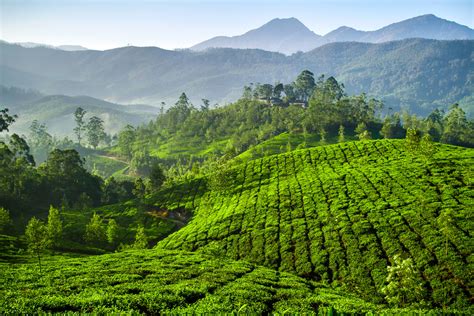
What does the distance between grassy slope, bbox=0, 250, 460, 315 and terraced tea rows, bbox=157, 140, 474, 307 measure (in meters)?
7.91

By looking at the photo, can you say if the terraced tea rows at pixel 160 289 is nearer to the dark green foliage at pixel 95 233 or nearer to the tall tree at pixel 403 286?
the tall tree at pixel 403 286

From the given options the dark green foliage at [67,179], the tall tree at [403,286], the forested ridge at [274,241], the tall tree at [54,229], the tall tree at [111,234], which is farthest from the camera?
the dark green foliage at [67,179]

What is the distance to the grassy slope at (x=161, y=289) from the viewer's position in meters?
31.7

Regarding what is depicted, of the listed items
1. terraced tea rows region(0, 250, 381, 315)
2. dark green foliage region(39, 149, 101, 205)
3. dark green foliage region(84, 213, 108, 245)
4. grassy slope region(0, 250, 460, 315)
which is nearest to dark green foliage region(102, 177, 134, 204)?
dark green foliage region(39, 149, 101, 205)

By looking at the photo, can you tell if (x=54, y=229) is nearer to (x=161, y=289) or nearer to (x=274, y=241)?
(x=274, y=241)

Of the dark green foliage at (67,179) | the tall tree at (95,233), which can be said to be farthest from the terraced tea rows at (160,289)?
the dark green foliage at (67,179)

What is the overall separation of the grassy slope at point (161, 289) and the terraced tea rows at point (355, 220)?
7.91 m

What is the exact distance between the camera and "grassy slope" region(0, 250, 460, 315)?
31.7 meters

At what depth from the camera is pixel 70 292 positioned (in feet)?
125

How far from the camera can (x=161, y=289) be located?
3944cm

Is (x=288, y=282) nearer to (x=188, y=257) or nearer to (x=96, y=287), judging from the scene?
(x=188, y=257)

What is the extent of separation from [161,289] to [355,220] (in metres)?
41.9

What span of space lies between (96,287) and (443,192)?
62584 millimetres

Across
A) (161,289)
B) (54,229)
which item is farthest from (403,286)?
(54,229)
